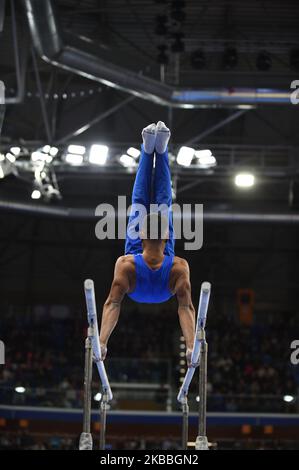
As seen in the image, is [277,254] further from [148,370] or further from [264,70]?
[264,70]

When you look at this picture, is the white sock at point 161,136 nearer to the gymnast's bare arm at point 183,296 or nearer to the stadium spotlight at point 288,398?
the gymnast's bare arm at point 183,296

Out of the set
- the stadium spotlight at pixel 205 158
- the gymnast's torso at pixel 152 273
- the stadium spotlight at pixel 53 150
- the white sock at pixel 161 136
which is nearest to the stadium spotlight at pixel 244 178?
the stadium spotlight at pixel 205 158

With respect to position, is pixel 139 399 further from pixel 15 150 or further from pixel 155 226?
pixel 155 226

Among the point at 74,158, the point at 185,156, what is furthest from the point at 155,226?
the point at 74,158

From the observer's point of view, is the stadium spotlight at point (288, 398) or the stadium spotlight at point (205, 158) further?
the stadium spotlight at point (288, 398)

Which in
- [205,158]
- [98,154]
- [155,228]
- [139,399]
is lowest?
[155,228]

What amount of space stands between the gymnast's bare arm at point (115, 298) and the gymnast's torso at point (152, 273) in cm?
1

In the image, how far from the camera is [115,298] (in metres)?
7.64

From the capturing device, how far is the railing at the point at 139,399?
A: 18.3m

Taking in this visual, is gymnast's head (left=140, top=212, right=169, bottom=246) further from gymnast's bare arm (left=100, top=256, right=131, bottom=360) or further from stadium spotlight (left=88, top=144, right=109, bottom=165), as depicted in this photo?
stadium spotlight (left=88, top=144, right=109, bottom=165)

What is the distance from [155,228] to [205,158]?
10081 mm

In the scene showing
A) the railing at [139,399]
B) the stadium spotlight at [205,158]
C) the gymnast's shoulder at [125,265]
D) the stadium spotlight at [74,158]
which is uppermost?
the stadium spotlight at [205,158]
